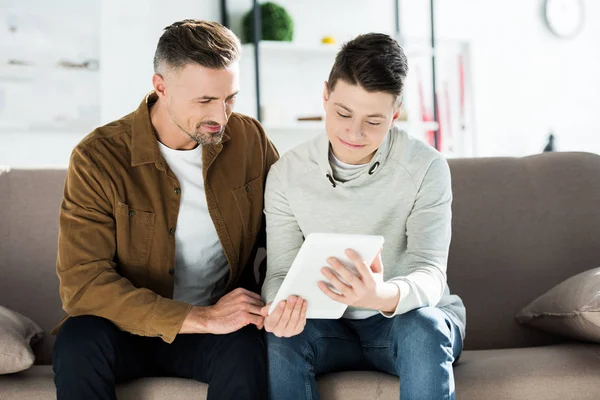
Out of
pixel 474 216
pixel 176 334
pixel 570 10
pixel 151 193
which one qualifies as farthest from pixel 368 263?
pixel 570 10

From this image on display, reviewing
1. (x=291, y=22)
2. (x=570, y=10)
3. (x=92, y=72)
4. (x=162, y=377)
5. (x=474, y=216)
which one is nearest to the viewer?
(x=162, y=377)

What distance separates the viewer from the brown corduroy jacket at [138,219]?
1766mm

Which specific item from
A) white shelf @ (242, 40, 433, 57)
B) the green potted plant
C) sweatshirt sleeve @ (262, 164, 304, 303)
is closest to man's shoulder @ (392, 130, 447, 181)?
sweatshirt sleeve @ (262, 164, 304, 303)

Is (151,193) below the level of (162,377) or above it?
above

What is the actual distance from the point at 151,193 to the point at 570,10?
191 inches

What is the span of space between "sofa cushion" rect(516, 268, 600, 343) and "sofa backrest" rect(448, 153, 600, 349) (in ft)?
0.52

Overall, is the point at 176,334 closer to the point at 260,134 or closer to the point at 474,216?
the point at 260,134

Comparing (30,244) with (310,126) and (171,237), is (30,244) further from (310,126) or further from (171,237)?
(310,126)

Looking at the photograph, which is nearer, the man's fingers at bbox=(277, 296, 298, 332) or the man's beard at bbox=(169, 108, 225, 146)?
the man's fingers at bbox=(277, 296, 298, 332)

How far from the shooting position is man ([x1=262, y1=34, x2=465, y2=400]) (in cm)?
156

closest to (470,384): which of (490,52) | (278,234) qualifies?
(278,234)

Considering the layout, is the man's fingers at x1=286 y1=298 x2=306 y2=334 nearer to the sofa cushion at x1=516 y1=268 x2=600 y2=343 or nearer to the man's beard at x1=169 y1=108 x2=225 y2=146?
the man's beard at x1=169 y1=108 x2=225 y2=146

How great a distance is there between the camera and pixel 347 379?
1.74 meters

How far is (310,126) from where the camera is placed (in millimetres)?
4637
